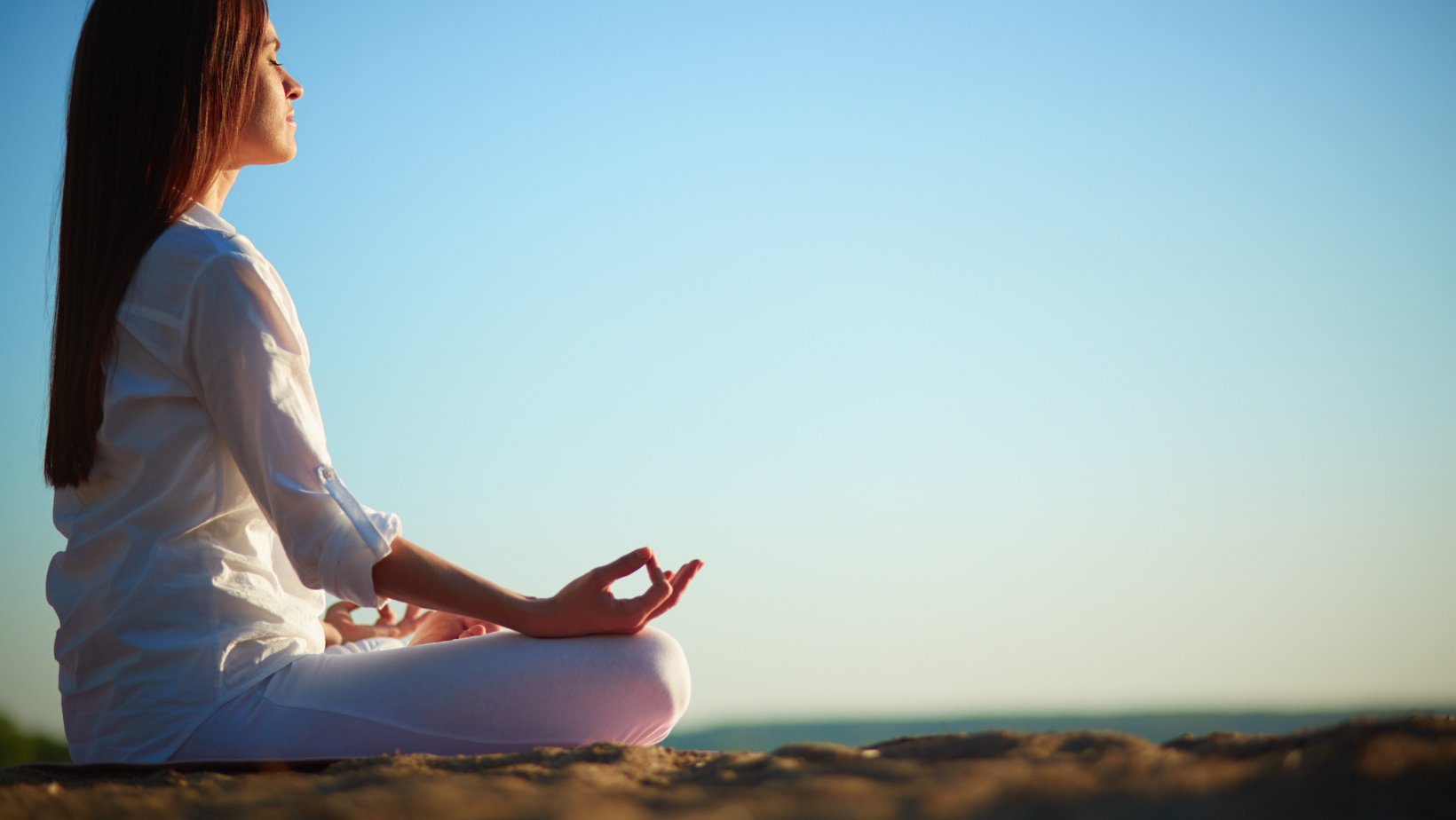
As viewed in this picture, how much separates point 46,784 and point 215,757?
225mm

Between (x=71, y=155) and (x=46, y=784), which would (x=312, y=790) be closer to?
(x=46, y=784)

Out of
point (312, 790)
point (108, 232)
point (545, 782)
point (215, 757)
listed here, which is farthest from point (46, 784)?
point (108, 232)

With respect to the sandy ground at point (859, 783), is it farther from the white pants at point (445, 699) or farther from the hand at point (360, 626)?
the hand at point (360, 626)

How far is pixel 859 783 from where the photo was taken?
1063mm

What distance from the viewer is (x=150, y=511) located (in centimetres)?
151

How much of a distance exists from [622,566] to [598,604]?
78 mm

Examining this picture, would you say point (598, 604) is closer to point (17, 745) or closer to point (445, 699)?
point (445, 699)

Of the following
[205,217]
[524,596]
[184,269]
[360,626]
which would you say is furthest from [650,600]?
[360,626]

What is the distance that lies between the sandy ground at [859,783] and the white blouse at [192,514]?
134mm

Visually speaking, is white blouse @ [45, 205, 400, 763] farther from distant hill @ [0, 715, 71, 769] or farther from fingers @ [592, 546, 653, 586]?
distant hill @ [0, 715, 71, 769]

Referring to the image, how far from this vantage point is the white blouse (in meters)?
1.47

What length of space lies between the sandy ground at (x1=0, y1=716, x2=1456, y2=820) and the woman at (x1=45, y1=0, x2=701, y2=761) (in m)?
0.10

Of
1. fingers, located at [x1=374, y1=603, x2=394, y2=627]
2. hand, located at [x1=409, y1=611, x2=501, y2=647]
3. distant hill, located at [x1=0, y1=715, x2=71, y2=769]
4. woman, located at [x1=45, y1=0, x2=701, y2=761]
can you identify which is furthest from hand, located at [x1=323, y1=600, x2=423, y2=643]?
distant hill, located at [x1=0, y1=715, x2=71, y2=769]

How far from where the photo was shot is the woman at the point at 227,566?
4.89 feet
